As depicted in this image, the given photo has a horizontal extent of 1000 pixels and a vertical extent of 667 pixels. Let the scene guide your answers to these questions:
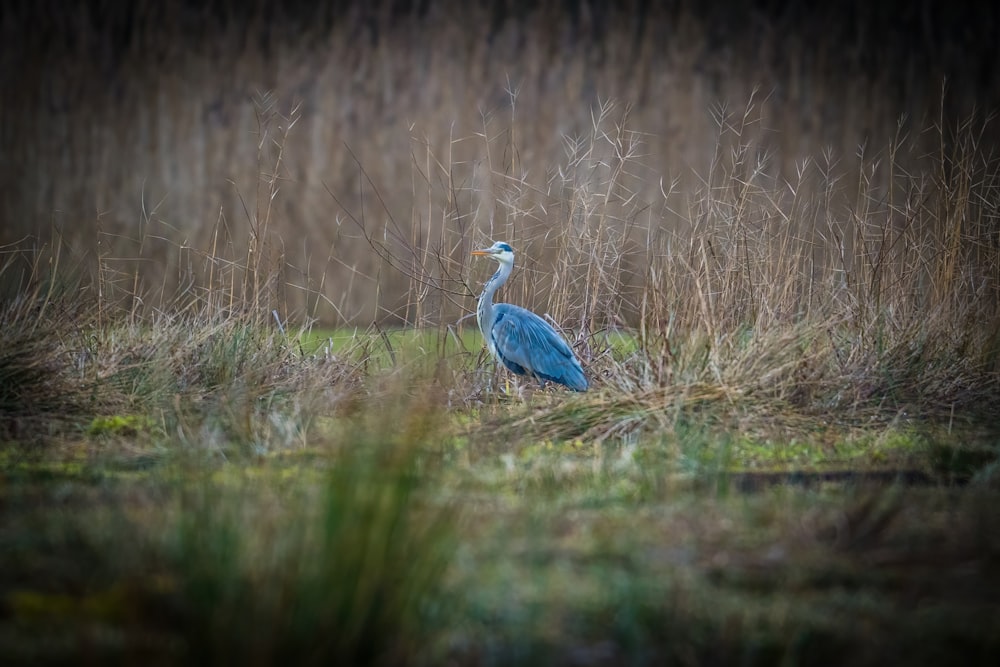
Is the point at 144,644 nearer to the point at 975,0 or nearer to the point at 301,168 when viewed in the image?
the point at 301,168

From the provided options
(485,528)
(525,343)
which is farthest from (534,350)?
(485,528)

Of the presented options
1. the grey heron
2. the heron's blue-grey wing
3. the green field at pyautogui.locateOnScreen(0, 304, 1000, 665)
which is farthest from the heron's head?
the green field at pyautogui.locateOnScreen(0, 304, 1000, 665)

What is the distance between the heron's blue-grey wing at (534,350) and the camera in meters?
4.17

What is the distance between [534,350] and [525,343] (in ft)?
0.20

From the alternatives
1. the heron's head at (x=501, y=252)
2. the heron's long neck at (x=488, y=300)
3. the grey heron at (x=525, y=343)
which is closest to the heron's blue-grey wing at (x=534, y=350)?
the grey heron at (x=525, y=343)

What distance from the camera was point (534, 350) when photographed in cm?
422

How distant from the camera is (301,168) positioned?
22.6 ft

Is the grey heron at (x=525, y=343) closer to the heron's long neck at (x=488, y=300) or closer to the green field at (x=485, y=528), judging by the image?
the heron's long neck at (x=488, y=300)

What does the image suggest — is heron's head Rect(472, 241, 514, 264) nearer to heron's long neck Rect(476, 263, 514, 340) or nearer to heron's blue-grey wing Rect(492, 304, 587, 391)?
heron's long neck Rect(476, 263, 514, 340)

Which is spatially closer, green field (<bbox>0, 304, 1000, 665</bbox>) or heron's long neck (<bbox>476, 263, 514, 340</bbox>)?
green field (<bbox>0, 304, 1000, 665</bbox>)

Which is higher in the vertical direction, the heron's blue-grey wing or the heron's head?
the heron's head

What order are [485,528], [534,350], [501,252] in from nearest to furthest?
[485,528] < [534,350] < [501,252]

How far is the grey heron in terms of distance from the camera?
4.18 meters

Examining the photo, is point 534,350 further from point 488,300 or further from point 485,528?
point 485,528
